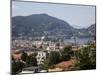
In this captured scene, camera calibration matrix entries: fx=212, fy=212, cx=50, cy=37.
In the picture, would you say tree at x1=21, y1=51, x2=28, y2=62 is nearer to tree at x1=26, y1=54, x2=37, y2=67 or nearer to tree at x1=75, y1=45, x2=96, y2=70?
tree at x1=26, y1=54, x2=37, y2=67

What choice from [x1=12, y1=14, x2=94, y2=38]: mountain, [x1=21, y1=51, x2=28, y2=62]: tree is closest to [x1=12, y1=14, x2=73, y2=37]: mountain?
[x1=12, y1=14, x2=94, y2=38]: mountain

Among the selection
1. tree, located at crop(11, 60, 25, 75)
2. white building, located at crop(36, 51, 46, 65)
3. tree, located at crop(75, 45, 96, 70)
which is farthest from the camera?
tree, located at crop(75, 45, 96, 70)

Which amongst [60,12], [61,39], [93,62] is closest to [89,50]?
[93,62]

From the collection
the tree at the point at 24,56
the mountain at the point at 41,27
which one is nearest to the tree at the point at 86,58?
the mountain at the point at 41,27

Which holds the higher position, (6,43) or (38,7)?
(38,7)

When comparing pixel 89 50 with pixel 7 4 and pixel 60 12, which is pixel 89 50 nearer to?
pixel 60 12

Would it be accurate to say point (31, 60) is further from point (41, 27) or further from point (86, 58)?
point (86, 58)

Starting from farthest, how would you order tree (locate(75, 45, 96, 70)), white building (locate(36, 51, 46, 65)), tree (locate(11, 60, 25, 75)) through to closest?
tree (locate(75, 45, 96, 70))
white building (locate(36, 51, 46, 65))
tree (locate(11, 60, 25, 75))

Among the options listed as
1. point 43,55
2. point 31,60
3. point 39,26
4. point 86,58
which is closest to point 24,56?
point 31,60
